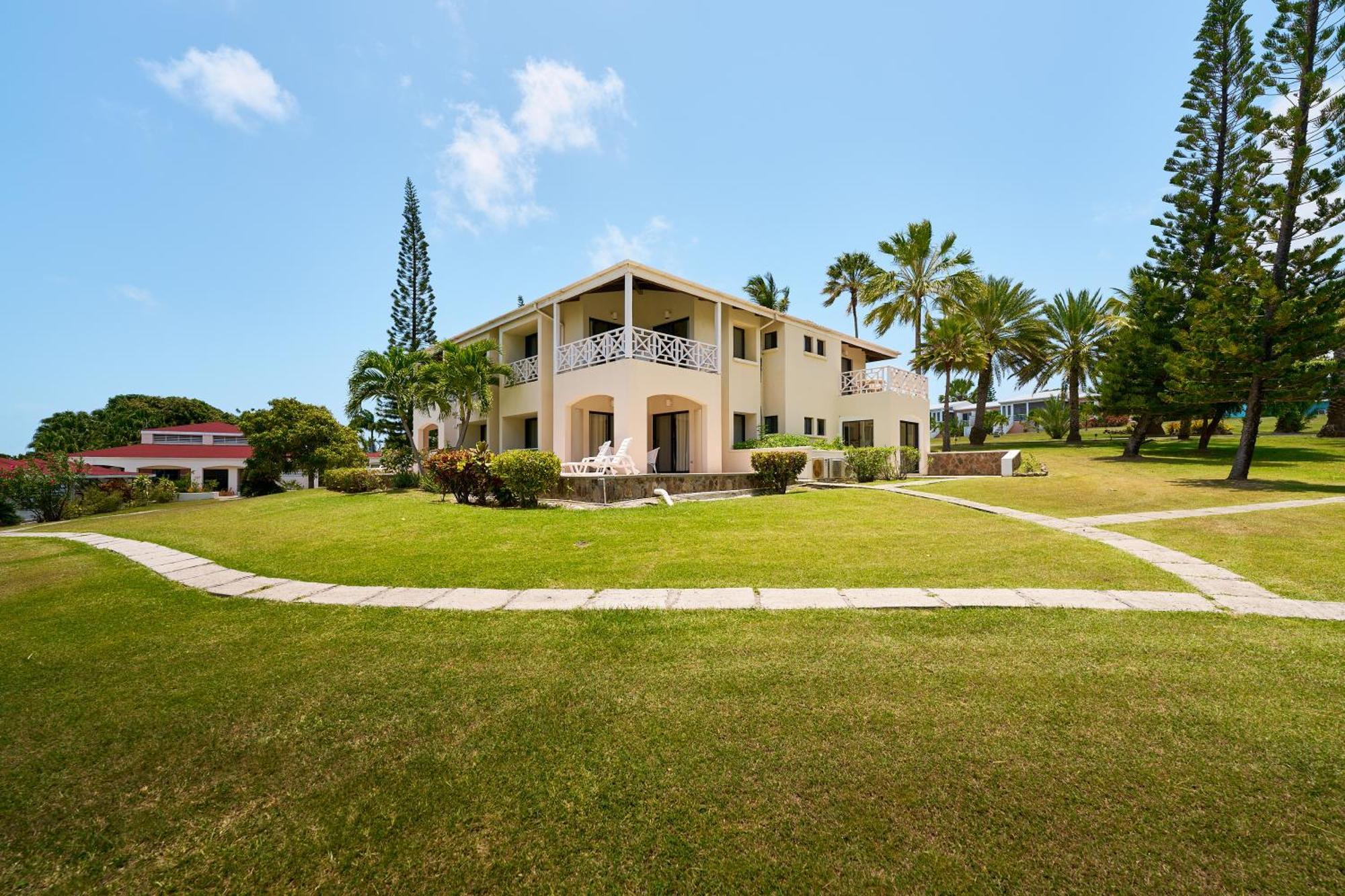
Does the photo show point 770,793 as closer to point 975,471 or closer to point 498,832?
point 498,832

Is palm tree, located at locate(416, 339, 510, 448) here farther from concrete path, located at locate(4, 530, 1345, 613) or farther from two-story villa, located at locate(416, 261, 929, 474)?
concrete path, located at locate(4, 530, 1345, 613)

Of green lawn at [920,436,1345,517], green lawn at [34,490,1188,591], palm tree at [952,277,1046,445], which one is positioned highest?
palm tree at [952,277,1046,445]

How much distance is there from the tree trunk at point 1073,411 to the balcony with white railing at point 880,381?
13791 mm

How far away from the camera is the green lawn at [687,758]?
1.93 m

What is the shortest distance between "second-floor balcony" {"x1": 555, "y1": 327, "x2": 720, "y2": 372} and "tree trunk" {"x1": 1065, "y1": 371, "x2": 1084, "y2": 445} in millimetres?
24969

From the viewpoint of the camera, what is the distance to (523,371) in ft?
61.5

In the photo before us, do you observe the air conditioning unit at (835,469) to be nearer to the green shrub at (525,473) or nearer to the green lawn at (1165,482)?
the green lawn at (1165,482)

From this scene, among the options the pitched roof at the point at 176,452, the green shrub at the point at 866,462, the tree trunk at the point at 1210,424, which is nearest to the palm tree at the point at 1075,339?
the tree trunk at the point at 1210,424

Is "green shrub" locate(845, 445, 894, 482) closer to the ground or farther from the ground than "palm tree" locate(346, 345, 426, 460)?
closer to the ground

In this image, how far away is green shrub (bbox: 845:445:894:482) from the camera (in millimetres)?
17016

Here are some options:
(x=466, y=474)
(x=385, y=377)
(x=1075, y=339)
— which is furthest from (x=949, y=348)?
(x=385, y=377)

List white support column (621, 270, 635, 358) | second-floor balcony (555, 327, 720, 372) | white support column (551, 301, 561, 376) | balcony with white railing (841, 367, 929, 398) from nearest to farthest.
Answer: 1. white support column (621, 270, 635, 358)
2. second-floor balcony (555, 327, 720, 372)
3. white support column (551, 301, 561, 376)
4. balcony with white railing (841, 367, 929, 398)

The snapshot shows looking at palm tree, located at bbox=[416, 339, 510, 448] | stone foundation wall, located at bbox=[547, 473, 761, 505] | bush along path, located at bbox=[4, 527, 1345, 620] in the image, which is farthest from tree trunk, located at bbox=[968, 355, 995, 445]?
bush along path, located at bbox=[4, 527, 1345, 620]

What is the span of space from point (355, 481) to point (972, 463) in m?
21.9
